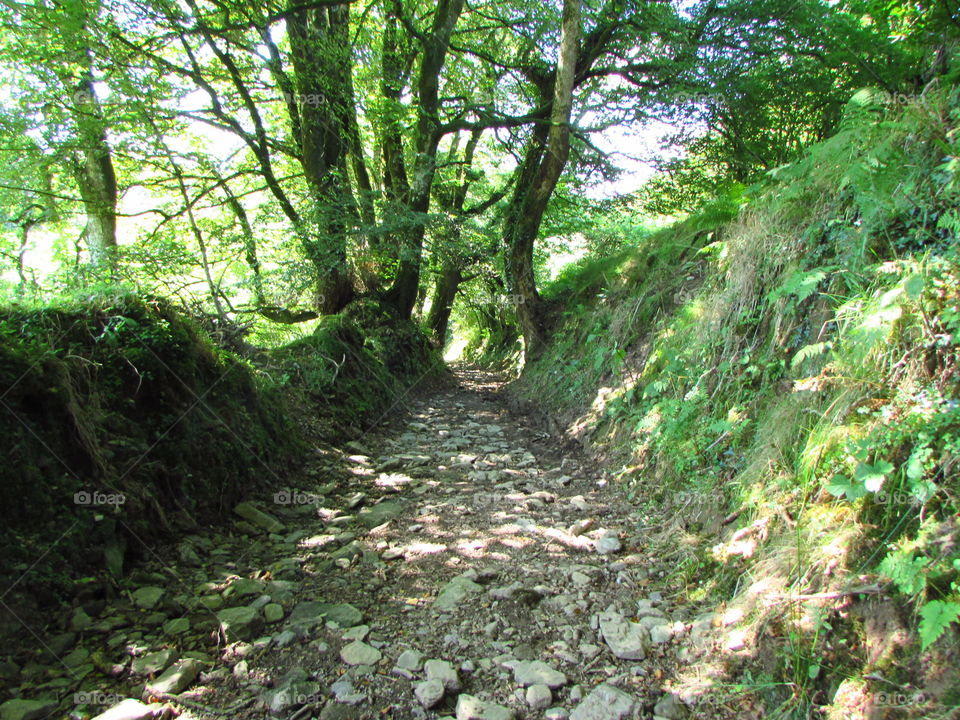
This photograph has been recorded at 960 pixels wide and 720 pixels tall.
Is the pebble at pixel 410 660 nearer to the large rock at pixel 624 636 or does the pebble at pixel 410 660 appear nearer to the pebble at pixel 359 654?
the pebble at pixel 359 654

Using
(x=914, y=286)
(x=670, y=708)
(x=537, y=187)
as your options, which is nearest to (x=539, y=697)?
(x=670, y=708)

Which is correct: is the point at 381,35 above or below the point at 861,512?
above

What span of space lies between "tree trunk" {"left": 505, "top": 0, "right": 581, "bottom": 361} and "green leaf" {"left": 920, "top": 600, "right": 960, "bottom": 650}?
8.58 m

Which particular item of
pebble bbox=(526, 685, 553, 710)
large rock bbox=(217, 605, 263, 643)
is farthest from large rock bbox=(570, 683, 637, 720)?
large rock bbox=(217, 605, 263, 643)

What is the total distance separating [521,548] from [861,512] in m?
2.12

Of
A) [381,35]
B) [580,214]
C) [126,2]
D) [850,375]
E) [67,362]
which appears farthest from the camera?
[580,214]

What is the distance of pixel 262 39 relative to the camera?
8.01 meters

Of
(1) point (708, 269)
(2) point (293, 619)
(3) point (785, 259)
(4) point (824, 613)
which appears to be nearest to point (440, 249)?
(1) point (708, 269)

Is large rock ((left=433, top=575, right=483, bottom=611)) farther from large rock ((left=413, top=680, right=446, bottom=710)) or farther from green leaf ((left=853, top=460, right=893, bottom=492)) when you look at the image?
green leaf ((left=853, top=460, right=893, bottom=492))

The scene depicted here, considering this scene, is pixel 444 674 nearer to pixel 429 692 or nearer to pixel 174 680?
pixel 429 692

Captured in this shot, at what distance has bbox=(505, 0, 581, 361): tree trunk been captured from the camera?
8.61 m

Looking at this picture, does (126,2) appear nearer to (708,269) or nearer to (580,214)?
(708,269)

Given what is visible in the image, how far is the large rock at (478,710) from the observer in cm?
214

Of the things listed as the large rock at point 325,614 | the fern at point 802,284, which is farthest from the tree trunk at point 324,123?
the fern at point 802,284
